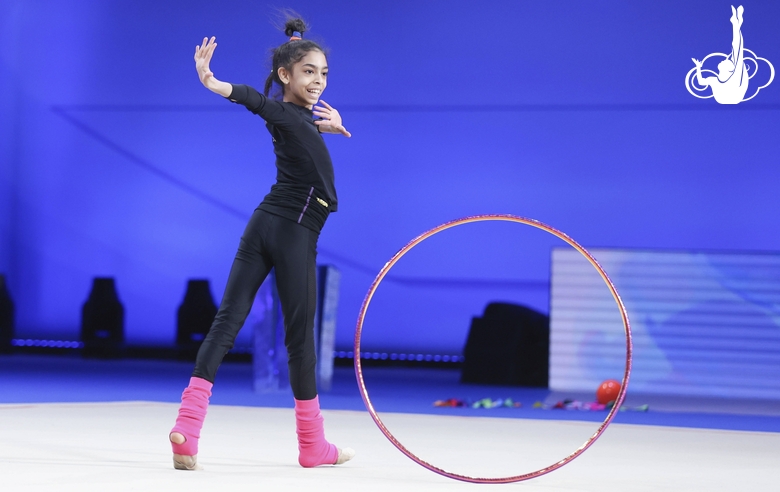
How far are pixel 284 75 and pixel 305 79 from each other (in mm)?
73

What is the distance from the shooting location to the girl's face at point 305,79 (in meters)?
2.77

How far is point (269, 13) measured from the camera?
7.97 meters

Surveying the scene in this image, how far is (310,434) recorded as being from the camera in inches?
107

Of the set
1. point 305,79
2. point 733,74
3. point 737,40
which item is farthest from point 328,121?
point 733,74

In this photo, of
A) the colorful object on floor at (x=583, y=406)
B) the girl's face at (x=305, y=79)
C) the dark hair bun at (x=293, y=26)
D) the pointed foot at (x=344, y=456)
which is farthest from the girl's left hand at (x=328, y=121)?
the colorful object on floor at (x=583, y=406)

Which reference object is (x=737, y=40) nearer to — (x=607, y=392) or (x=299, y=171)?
(x=607, y=392)

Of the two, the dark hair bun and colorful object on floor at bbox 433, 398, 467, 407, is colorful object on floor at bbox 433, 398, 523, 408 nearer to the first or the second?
colorful object on floor at bbox 433, 398, 467, 407

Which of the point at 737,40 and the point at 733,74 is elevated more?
the point at 737,40

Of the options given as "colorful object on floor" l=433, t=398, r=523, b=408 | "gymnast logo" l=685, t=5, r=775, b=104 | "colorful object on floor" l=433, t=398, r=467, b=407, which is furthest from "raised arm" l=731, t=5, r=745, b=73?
"colorful object on floor" l=433, t=398, r=467, b=407

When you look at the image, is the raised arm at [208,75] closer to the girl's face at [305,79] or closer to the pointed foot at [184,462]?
the girl's face at [305,79]

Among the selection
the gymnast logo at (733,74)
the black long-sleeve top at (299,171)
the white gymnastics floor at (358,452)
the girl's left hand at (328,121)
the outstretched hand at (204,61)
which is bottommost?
the white gymnastics floor at (358,452)

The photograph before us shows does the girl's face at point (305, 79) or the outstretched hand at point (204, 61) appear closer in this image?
the outstretched hand at point (204, 61)

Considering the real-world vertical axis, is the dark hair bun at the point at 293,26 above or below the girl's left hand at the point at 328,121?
above

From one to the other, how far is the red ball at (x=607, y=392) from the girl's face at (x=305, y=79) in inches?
123
